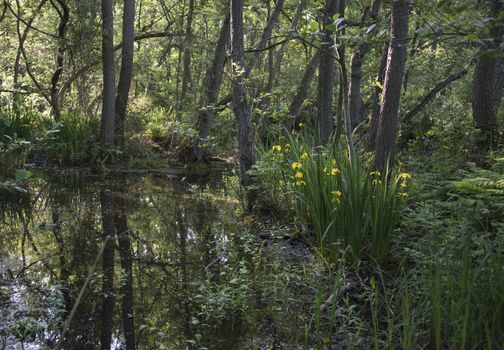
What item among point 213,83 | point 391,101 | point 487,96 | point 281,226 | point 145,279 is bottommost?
point 145,279

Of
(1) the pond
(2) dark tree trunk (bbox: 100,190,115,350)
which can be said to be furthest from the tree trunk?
(2) dark tree trunk (bbox: 100,190,115,350)

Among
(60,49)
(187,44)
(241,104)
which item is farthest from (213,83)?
(241,104)

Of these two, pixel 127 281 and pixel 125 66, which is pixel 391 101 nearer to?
pixel 127 281

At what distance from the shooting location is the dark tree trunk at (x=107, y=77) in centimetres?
862

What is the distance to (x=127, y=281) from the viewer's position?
11.0ft

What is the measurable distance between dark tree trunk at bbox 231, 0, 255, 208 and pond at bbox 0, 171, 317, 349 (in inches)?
22.0

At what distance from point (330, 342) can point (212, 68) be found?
692cm

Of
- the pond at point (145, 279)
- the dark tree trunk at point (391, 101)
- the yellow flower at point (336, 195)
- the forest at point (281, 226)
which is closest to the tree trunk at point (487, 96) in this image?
the forest at point (281, 226)

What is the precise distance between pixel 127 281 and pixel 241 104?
251 centimetres

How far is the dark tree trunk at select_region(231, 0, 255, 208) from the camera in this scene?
5059mm

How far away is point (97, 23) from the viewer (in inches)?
364

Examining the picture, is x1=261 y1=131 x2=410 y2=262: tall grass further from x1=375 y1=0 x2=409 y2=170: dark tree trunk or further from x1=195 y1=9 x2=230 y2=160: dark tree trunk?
x1=195 y1=9 x2=230 y2=160: dark tree trunk

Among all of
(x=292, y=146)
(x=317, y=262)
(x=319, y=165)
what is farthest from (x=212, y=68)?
(x=317, y=262)

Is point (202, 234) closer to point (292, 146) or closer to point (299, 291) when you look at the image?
point (292, 146)
